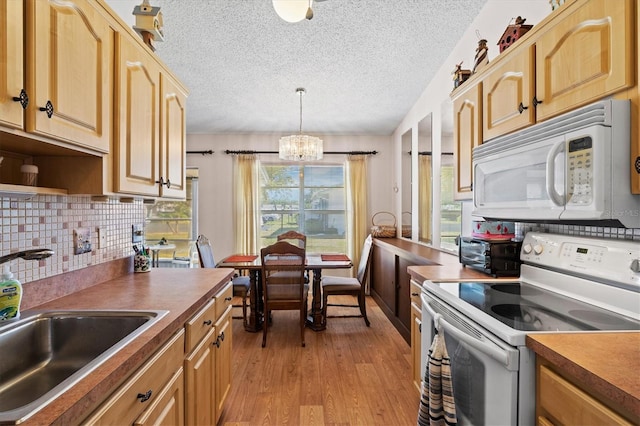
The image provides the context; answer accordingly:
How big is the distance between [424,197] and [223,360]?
8.53ft

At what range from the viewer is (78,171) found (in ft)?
4.27

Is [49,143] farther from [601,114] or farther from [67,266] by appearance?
[601,114]

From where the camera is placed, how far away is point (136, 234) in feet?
6.97

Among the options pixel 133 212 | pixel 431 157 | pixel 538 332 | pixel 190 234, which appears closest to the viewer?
pixel 538 332

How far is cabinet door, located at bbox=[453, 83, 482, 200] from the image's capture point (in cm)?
186

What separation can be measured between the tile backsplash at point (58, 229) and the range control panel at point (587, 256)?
2216 millimetres

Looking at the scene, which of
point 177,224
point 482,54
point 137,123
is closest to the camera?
point 137,123

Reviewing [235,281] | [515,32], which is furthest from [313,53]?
[235,281]

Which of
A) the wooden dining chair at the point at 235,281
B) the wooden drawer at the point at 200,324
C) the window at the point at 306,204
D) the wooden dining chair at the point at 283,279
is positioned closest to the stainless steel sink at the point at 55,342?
the wooden drawer at the point at 200,324

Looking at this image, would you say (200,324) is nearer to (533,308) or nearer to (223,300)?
(223,300)

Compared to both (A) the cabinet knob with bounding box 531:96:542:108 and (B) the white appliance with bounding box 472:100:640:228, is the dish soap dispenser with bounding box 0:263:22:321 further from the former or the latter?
(A) the cabinet knob with bounding box 531:96:542:108

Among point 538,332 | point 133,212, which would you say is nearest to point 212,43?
point 133,212

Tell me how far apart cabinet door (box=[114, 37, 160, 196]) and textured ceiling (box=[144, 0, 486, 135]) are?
2.81ft

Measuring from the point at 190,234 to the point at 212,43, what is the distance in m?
3.22
